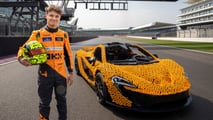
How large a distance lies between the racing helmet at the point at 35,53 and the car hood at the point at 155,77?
1768 millimetres

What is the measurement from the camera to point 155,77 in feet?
16.0

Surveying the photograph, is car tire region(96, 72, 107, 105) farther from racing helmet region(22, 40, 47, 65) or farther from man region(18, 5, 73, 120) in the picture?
racing helmet region(22, 40, 47, 65)

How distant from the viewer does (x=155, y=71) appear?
5164 millimetres

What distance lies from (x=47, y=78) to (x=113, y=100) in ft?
5.45

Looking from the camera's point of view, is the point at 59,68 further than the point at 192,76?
No

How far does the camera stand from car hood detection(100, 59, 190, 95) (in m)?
4.50

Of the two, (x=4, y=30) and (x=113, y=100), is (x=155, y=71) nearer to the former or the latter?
(x=113, y=100)

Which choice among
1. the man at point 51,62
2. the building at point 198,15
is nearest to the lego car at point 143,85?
the man at point 51,62

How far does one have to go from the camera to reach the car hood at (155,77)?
4.50m

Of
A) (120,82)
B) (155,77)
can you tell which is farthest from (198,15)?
(120,82)

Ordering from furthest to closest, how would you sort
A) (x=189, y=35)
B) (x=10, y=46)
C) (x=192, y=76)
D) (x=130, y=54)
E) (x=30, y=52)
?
1. (x=189, y=35)
2. (x=10, y=46)
3. (x=192, y=76)
4. (x=130, y=54)
5. (x=30, y=52)

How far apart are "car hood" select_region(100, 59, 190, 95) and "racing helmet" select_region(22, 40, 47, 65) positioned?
1.77 m

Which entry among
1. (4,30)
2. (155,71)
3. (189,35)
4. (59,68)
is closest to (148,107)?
(155,71)

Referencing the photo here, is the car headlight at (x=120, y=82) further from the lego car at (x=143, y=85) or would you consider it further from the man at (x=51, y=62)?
the man at (x=51, y=62)
